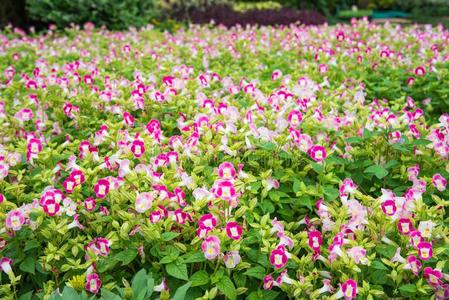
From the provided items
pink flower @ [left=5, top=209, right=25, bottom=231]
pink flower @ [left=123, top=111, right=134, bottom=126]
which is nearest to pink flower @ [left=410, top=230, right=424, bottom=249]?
pink flower @ [left=5, top=209, right=25, bottom=231]

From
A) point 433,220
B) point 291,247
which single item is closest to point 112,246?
point 291,247

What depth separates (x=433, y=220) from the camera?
212cm

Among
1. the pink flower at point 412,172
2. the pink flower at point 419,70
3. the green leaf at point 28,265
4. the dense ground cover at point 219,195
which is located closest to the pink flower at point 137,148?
the dense ground cover at point 219,195

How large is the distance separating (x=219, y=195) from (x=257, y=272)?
1.12 ft

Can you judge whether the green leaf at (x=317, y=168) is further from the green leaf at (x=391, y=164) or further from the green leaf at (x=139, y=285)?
the green leaf at (x=139, y=285)

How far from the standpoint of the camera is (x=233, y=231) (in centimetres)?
193

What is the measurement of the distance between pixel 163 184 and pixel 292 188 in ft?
2.15

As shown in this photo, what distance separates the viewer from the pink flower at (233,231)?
6.32 feet

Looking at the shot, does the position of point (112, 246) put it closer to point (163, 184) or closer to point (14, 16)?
point (163, 184)

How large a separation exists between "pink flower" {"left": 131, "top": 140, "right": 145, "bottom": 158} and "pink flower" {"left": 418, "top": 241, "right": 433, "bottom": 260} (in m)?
1.31

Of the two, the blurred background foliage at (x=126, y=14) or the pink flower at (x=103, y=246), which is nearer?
the pink flower at (x=103, y=246)

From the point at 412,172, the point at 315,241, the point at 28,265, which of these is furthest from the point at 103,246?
the point at 412,172

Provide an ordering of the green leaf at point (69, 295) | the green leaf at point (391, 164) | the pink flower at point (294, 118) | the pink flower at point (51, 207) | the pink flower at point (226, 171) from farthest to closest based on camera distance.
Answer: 1. the pink flower at point (294, 118)
2. the green leaf at point (391, 164)
3. the pink flower at point (226, 171)
4. the pink flower at point (51, 207)
5. the green leaf at point (69, 295)

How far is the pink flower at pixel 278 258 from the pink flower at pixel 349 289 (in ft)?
0.75
